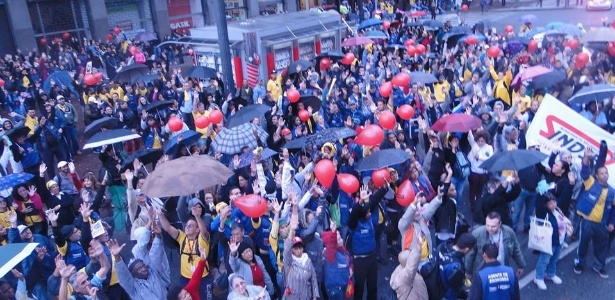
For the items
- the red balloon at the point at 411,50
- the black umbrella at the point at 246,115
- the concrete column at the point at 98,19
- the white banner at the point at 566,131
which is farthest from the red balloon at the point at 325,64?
the concrete column at the point at 98,19

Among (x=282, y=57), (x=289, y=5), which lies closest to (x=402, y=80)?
(x=282, y=57)

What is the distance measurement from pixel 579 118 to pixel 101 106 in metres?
9.33

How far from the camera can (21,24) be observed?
22.6 m

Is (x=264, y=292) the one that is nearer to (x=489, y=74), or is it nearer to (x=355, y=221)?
(x=355, y=221)

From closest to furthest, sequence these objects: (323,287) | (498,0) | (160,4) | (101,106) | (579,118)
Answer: (323,287) < (579,118) < (101,106) < (160,4) < (498,0)

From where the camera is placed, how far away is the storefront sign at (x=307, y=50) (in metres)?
16.6

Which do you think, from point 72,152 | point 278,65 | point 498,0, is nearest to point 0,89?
point 72,152

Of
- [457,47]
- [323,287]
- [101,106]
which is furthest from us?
[457,47]

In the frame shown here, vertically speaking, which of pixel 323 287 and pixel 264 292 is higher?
pixel 264 292

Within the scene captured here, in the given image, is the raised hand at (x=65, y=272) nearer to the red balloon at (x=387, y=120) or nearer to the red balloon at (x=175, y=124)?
the red balloon at (x=175, y=124)

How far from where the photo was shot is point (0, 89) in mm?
15859

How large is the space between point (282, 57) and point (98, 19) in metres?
13.1

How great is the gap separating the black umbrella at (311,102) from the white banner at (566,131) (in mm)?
3928

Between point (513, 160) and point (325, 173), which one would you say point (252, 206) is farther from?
point (513, 160)
